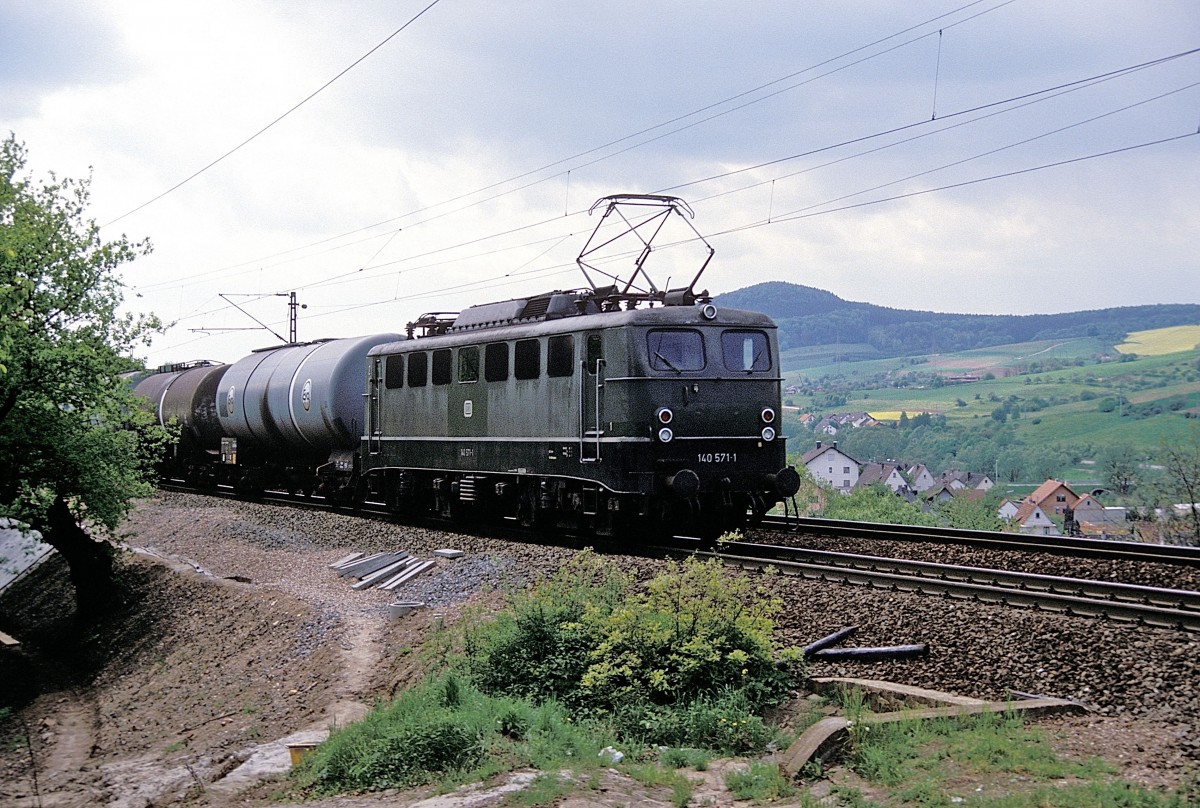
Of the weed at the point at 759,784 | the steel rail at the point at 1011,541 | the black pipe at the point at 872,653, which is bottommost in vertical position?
the weed at the point at 759,784

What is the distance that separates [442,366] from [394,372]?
2120 mm

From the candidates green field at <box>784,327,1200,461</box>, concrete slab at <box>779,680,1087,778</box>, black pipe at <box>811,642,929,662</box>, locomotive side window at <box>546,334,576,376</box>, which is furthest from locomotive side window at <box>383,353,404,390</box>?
green field at <box>784,327,1200,461</box>

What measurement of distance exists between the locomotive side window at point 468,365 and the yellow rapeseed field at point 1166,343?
185 m

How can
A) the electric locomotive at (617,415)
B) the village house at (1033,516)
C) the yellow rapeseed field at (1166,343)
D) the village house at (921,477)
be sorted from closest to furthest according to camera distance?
1. the electric locomotive at (617,415)
2. the village house at (1033,516)
3. the village house at (921,477)
4. the yellow rapeseed field at (1166,343)

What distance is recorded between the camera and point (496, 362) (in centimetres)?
1811

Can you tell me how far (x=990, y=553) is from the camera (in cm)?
1392

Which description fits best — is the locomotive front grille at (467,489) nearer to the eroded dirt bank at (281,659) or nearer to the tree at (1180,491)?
the eroded dirt bank at (281,659)

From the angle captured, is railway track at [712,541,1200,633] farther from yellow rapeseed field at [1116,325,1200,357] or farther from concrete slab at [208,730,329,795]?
yellow rapeseed field at [1116,325,1200,357]

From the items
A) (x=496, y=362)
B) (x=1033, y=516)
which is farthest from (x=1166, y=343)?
(x=496, y=362)

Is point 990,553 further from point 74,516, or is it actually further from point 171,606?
point 74,516

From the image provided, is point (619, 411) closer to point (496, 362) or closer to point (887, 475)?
point (496, 362)

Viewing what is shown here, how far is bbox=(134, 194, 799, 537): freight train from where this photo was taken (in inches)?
607

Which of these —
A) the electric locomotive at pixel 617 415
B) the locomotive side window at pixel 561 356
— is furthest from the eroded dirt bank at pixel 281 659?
the locomotive side window at pixel 561 356

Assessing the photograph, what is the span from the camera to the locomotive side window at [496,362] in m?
17.9
